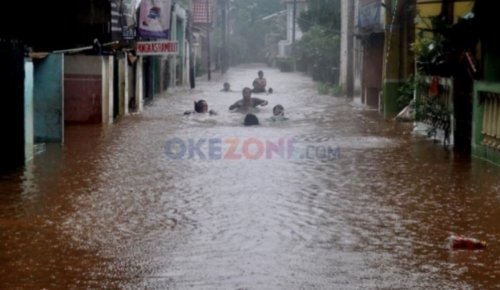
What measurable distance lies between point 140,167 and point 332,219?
596cm

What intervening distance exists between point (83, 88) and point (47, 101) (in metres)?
5.29

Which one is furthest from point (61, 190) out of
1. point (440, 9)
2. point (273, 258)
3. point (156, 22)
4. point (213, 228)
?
point (156, 22)

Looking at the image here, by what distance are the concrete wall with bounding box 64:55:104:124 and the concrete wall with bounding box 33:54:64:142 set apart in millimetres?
5185

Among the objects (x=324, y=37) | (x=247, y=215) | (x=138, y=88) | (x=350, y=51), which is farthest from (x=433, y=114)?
(x=324, y=37)

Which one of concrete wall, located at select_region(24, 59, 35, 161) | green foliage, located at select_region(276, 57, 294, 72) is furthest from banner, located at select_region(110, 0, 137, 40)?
green foliage, located at select_region(276, 57, 294, 72)

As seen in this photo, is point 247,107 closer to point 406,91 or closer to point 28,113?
point 406,91

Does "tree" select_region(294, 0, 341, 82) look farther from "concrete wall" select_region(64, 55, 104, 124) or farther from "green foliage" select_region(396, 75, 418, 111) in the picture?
"concrete wall" select_region(64, 55, 104, 124)

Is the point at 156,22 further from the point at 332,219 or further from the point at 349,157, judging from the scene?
the point at 332,219

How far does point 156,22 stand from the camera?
3588 cm

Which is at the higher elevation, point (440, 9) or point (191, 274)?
point (440, 9)

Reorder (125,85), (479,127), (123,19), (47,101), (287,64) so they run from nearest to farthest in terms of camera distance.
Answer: (479,127), (47,101), (123,19), (125,85), (287,64)

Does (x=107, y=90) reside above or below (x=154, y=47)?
below

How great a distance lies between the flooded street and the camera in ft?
30.1

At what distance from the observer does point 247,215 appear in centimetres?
1247
